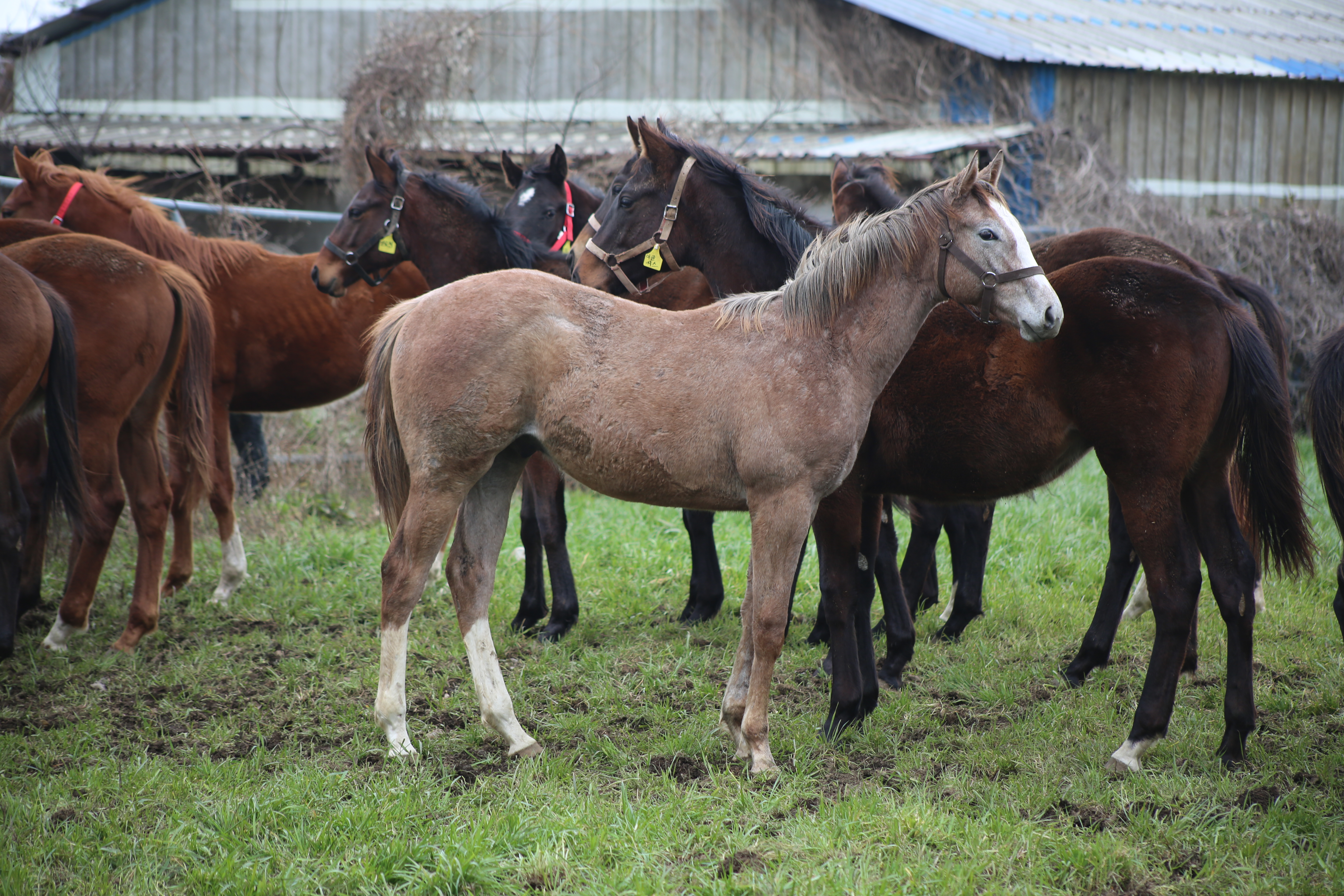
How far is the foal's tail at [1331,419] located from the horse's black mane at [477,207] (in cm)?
391

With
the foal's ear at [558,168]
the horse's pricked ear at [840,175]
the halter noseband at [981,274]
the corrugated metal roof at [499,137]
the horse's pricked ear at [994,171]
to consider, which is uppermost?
the corrugated metal roof at [499,137]

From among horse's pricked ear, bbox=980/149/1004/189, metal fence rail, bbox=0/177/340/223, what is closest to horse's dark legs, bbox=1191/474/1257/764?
horse's pricked ear, bbox=980/149/1004/189

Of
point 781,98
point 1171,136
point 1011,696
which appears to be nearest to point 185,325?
point 1011,696

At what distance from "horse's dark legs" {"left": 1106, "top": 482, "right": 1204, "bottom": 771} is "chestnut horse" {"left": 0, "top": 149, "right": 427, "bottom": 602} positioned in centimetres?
455

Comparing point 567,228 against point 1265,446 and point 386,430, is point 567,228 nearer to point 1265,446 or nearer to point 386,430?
point 386,430

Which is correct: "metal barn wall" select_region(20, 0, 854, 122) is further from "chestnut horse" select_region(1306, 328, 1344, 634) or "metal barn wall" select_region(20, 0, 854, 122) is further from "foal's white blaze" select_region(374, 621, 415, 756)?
"foal's white blaze" select_region(374, 621, 415, 756)

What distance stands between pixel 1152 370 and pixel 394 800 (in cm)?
300

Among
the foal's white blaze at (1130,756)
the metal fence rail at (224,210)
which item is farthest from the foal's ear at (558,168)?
the foal's white blaze at (1130,756)

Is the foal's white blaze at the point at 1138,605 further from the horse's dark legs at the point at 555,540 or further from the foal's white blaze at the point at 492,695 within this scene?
the foal's white blaze at the point at 492,695

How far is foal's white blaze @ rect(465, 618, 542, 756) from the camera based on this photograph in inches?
139

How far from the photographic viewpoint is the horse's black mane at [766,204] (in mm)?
4312

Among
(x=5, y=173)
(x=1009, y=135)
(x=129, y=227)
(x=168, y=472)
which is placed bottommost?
(x=168, y=472)

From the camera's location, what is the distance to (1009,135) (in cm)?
1124

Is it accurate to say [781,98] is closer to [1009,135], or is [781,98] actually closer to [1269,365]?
[1009,135]
